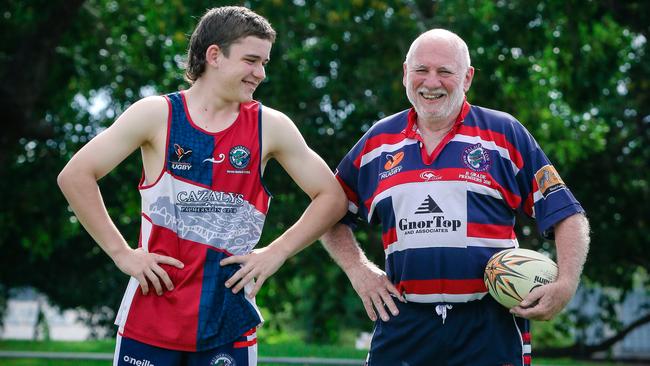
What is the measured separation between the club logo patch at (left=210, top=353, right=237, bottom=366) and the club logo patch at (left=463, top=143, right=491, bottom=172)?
1376 millimetres

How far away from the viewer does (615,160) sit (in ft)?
52.5

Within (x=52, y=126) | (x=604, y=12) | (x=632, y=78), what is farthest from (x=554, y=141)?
(x=52, y=126)

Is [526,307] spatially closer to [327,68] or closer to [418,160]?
[418,160]

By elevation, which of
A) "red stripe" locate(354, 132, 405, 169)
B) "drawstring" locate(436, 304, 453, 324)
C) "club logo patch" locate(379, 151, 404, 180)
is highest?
"red stripe" locate(354, 132, 405, 169)

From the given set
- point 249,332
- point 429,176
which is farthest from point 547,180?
point 249,332

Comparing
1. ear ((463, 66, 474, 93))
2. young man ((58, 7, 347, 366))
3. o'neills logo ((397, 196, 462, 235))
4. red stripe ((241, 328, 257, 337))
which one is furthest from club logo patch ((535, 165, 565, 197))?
red stripe ((241, 328, 257, 337))

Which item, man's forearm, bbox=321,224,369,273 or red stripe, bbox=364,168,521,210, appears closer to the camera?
red stripe, bbox=364,168,521,210

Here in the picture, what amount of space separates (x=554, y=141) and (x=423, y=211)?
9.18 metres

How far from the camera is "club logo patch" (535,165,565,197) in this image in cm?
383

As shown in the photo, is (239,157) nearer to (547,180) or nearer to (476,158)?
(476,158)

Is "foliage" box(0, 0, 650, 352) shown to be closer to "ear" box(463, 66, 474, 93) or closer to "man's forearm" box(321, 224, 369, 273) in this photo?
"man's forearm" box(321, 224, 369, 273)

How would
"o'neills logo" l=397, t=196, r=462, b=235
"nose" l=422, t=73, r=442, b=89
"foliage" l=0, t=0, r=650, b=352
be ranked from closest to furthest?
"o'neills logo" l=397, t=196, r=462, b=235 < "nose" l=422, t=73, r=442, b=89 < "foliage" l=0, t=0, r=650, b=352

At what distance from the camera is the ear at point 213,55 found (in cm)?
374

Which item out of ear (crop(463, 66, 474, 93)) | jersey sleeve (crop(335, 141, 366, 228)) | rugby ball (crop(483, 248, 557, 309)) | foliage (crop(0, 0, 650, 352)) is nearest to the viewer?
rugby ball (crop(483, 248, 557, 309))
